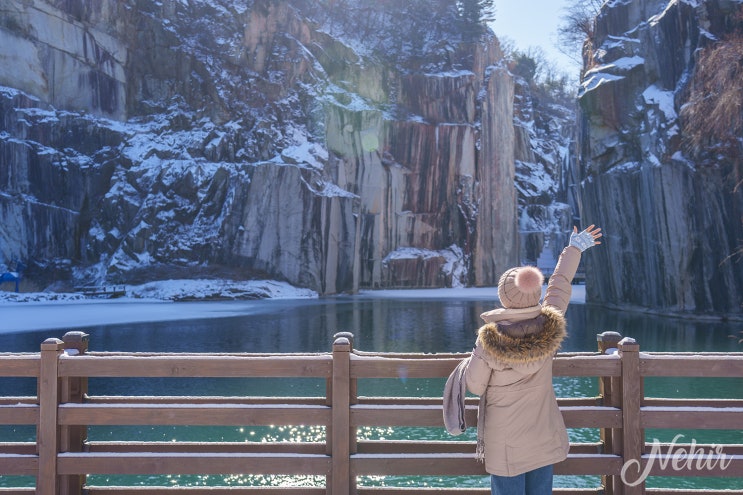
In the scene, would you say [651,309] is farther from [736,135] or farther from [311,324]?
[311,324]

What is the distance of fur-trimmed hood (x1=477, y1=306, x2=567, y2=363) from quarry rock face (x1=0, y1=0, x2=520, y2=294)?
39.5m

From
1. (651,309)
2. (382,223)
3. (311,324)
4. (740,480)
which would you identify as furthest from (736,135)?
(382,223)

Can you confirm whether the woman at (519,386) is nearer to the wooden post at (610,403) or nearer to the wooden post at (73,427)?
the wooden post at (610,403)

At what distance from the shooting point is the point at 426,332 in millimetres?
19375

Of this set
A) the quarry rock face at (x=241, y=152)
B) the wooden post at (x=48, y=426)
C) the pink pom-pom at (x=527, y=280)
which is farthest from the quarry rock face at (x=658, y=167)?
the wooden post at (x=48, y=426)

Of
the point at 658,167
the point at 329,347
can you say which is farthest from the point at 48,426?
the point at 658,167

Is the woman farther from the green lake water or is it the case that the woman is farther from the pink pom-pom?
the green lake water

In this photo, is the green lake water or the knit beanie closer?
the knit beanie

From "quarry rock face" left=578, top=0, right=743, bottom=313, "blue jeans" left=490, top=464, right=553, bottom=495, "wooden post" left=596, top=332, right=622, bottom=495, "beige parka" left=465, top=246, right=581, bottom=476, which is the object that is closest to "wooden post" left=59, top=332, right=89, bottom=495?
"beige parka" left=465, top=246, right=581, bottom=476

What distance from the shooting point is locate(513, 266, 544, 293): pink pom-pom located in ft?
10.8

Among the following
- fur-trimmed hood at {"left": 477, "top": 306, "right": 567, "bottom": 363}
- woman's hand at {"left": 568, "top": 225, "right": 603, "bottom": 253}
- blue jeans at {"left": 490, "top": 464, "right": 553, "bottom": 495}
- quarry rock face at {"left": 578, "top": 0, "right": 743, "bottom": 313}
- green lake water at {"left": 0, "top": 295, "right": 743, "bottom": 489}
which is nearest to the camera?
fur-trimmed hood at {"left": 477, "top": 306, "right": 567, "bottom": 363}

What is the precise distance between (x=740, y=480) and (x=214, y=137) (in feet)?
137

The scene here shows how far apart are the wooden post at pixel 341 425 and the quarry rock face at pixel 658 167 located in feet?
71.7

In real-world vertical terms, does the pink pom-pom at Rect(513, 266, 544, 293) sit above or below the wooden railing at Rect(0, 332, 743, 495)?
above
